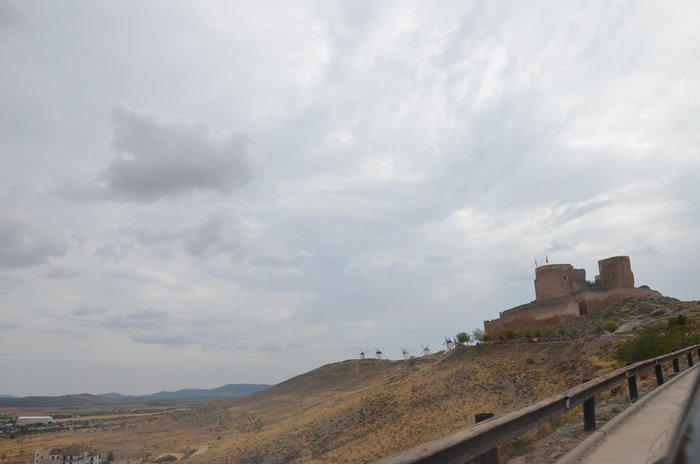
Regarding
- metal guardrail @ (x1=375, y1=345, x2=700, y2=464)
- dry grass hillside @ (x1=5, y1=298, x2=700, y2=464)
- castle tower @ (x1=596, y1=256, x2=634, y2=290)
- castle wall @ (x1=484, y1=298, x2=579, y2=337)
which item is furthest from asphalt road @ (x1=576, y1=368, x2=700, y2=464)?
castle tower @ (x1=596, y1=256, x2=634, y2=290)

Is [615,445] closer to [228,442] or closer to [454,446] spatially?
[454,446]

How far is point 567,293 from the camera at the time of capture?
195 ft

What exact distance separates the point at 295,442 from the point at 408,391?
12.8 meters

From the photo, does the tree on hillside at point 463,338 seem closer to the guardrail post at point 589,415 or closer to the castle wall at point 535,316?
the castle wall at point 535,316

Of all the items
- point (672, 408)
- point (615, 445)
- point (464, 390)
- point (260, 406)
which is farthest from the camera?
point (260, 406)

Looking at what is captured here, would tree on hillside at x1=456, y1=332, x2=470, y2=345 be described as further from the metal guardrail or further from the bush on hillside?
the metal guardrail

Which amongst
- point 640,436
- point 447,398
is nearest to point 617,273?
point 447,398

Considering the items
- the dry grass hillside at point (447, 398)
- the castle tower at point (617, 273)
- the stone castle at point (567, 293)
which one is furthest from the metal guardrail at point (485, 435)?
the castle tower at point (617, 273)

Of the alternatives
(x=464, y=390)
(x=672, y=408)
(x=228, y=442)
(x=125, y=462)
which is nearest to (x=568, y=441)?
(x=672, y=408)

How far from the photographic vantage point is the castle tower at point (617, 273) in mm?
55344

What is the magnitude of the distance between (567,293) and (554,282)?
2212 millimetres

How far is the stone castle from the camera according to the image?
53156mm

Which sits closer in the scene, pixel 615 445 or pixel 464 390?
pixel 615 445

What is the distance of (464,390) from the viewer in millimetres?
42844
